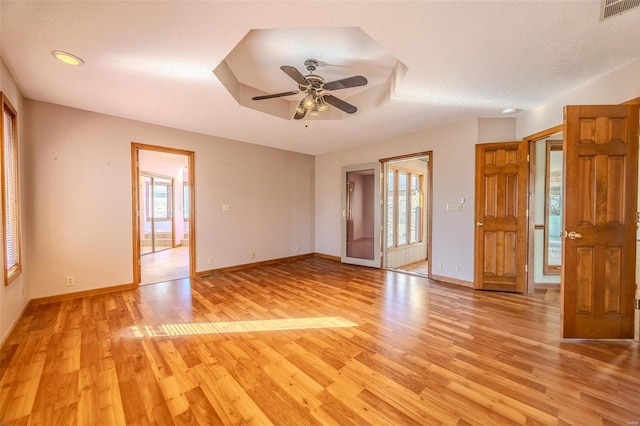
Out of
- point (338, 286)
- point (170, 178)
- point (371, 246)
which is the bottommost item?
point (338, 286)

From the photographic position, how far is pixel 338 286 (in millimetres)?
4113

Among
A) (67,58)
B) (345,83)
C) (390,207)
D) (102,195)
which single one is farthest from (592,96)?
(102,195)

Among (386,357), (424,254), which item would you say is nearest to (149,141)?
(386,357)

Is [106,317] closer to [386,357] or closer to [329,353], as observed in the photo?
[329,353]

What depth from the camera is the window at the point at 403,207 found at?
5.60 meters

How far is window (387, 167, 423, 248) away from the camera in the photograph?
18.4ft

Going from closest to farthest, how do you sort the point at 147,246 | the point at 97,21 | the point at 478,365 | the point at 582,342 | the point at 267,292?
the point at 97,21, the point at 478,365, the point at 582,342, the point at 267,292, the point at 147,246

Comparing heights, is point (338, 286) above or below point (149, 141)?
below

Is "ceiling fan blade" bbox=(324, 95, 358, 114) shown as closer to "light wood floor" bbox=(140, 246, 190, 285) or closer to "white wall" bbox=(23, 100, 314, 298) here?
"white wall" bbox=(23, 100, 314, 298)

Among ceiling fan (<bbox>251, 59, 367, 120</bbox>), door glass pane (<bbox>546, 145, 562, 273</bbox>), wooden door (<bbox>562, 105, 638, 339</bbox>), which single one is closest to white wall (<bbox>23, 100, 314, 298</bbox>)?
ceiling fan (<bbox>251, 59, 367, 120</bbox>)

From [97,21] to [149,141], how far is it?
255 centimetres

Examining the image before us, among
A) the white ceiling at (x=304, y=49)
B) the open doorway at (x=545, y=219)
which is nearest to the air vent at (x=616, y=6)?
the white ceiling at (x=304, y=49)

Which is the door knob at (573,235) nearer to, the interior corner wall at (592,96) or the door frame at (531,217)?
the interior corner wall at (592,96)

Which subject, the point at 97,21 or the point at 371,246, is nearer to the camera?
the point at 97,21
